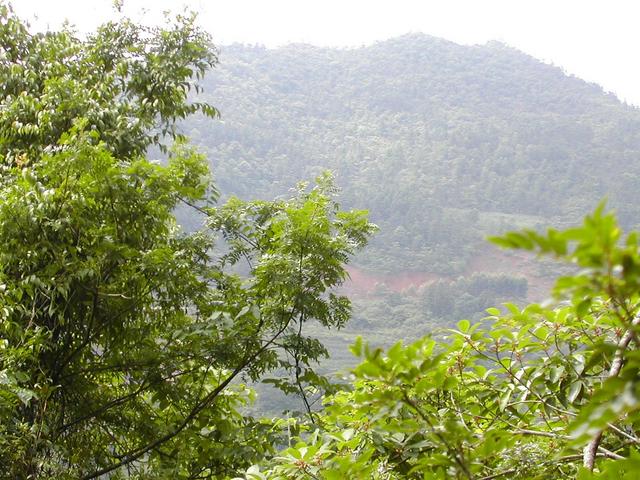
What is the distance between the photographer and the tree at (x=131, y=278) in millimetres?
2541

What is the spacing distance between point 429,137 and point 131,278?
131 ft

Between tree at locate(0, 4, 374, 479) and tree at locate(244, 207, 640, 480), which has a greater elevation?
tree at locate(0, 4, 374, 479)

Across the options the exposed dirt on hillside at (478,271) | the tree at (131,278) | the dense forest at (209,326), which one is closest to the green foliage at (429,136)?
the exposed dirt on hillside at (478,271)

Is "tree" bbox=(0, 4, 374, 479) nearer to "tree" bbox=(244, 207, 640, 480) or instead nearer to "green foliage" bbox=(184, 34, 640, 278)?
"tree" bbox=(244, 207, 640, 480)

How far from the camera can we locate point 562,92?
153 feet

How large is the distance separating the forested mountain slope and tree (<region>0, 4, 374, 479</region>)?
61.4ft

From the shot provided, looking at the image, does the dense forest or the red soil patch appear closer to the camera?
the dense forest

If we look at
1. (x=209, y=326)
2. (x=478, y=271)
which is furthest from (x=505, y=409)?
(x=478, y=271)

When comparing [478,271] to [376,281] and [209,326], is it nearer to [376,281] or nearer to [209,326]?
[376,281]

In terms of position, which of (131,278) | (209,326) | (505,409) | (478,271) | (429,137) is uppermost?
(429,137)

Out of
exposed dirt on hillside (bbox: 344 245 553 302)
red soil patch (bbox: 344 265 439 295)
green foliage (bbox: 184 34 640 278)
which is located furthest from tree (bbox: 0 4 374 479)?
red soil patch (bbox: 344 265 439 295)

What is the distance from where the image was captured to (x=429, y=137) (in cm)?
4156

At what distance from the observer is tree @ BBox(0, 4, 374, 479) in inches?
100

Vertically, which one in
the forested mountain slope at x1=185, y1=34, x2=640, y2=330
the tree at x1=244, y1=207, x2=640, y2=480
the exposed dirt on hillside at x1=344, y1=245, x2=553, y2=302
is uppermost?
the forested mountain slope at x1=185, y1=34, x2=640, y2=330
